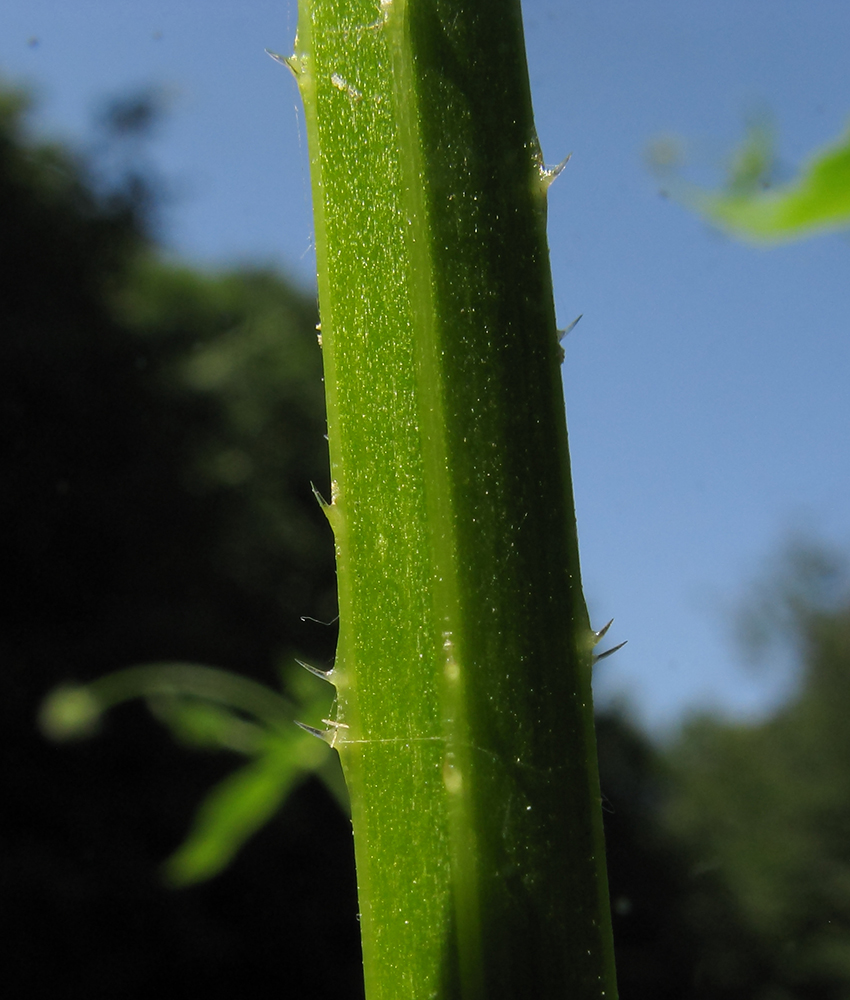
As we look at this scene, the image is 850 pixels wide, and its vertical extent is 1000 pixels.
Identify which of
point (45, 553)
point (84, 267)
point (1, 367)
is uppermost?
point (84, 267)

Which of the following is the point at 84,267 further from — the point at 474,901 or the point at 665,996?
the point at 474,901

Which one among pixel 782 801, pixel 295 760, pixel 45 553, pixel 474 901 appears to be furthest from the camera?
pixel 45 553

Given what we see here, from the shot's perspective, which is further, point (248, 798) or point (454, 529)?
point (248, 798)

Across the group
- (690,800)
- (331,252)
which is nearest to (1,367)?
(690,800)

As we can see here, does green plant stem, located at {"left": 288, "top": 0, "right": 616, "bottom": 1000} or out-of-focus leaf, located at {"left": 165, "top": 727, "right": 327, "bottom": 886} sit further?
out-of-focus leaf, located at {"left": 165, "top": 727, "right": 327, "bottom": 886}

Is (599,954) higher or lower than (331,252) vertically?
lower

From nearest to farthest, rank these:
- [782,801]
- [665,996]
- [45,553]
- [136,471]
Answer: [665,996], [782,801], [45,553], [136,471]

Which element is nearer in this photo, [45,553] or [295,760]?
[295,760]

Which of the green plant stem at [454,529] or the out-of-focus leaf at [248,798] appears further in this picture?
the out-of-focus leaf at [248,798]
